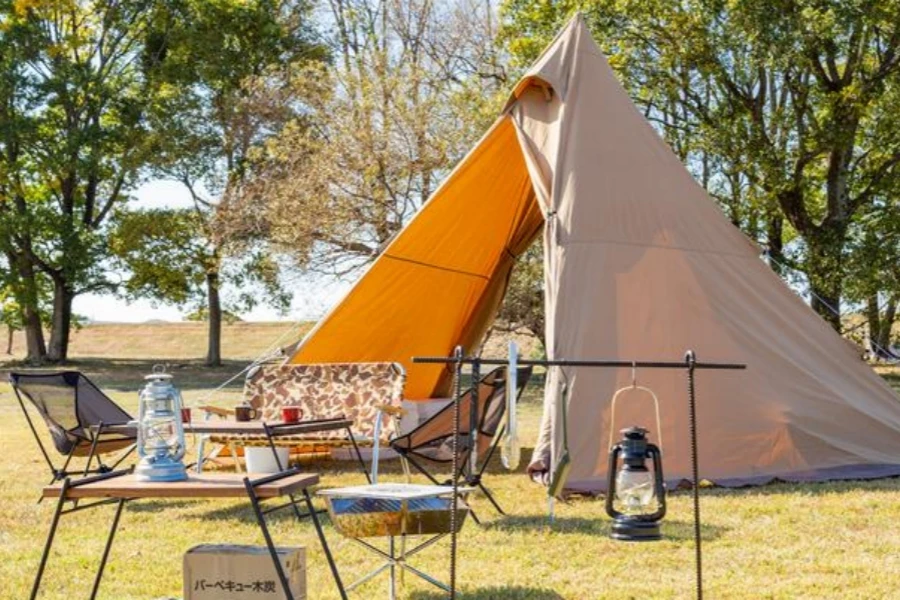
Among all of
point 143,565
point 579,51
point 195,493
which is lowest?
point 143,565

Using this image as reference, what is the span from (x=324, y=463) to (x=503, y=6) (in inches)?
369

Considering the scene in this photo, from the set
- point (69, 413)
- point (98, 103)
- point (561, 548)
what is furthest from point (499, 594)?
point (98, 103)

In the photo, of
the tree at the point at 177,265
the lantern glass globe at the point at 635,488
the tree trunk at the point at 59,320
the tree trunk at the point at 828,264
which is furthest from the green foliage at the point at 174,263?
the lantern glass globe at the point at 635,488

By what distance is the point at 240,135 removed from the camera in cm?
2033

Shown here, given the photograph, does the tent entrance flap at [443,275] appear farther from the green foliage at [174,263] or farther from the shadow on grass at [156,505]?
the green foliage at [174,263]

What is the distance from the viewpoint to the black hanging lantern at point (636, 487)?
9.30 ft

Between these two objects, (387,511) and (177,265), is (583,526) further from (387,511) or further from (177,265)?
(177,265)

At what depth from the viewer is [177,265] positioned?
2175 cm

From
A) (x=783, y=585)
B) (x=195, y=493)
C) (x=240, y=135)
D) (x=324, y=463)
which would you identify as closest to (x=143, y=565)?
(x=195, y=493)

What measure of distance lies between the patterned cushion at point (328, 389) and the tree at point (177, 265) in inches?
510

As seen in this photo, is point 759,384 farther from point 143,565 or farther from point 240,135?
point 240,135

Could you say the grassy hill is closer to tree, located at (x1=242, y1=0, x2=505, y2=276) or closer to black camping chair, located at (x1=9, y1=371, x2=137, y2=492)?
tree, located at (x1=242, y1=0, x2=505, y2=276)

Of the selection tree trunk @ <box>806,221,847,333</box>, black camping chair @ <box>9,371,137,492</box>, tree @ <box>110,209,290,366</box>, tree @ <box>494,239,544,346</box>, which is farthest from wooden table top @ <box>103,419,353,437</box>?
tree @ <box>110,209,290,366</box>

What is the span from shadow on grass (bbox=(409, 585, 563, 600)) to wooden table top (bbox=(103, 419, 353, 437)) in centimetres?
215
